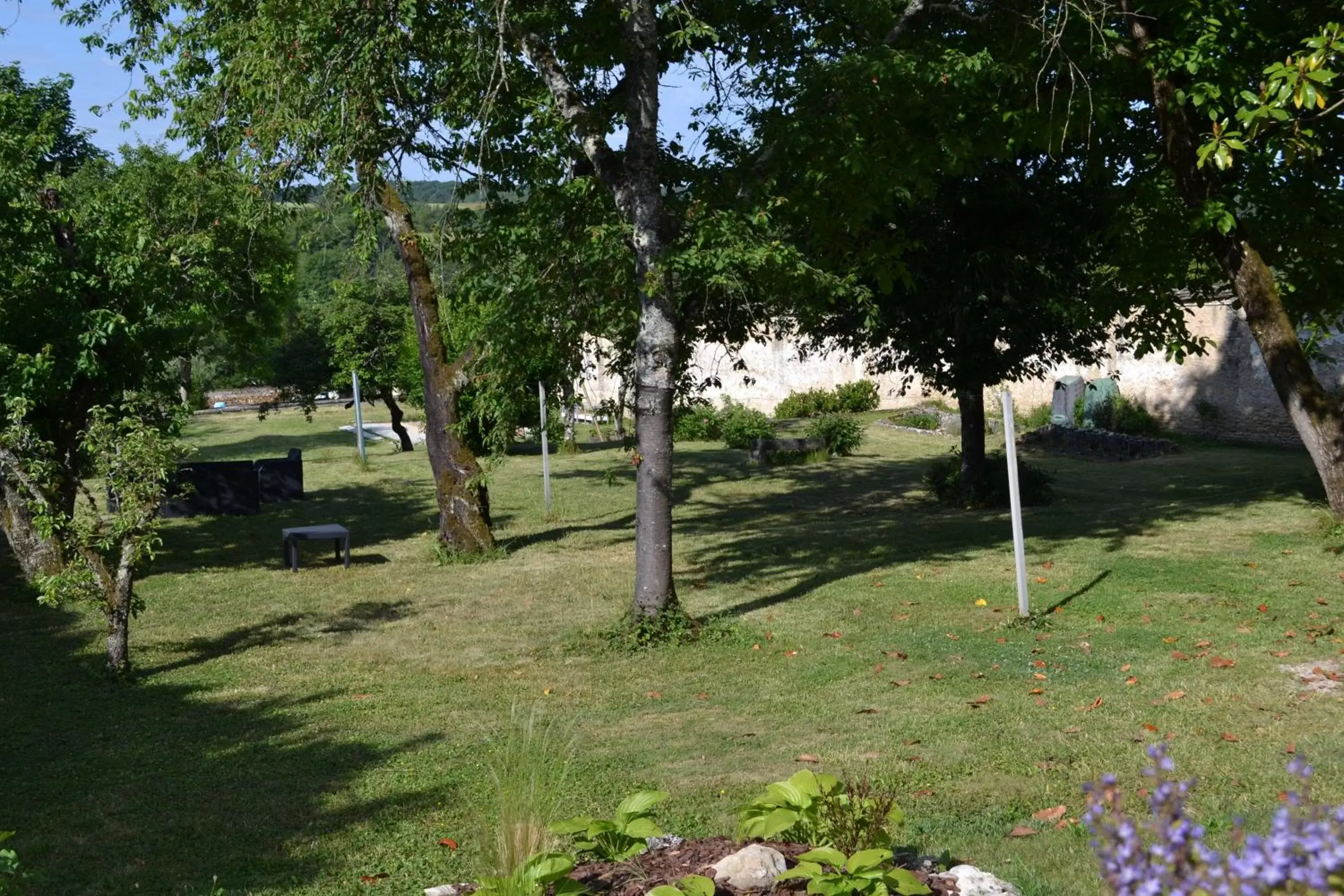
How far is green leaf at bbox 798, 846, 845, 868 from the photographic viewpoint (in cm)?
392

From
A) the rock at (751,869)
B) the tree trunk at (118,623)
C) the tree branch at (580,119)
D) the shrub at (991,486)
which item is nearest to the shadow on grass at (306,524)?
the tree trunk at (118,623)

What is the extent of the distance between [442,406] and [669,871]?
11.6 metres

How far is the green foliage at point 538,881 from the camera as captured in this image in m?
Result: 3.88

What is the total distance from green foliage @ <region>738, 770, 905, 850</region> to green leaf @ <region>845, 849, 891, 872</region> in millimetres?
420

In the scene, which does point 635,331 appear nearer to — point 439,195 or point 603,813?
point 439,195

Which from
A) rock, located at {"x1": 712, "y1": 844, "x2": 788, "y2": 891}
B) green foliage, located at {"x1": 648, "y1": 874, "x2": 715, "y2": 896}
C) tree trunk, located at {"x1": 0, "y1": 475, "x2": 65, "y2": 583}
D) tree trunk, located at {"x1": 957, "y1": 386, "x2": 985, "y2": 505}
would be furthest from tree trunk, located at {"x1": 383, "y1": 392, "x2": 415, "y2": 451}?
green foliage, located at {"x1": 648, "y1": 874, "x2": 715, "y2": 896}

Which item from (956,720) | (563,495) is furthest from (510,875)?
(563,495)

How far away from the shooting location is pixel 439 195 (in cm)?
1316

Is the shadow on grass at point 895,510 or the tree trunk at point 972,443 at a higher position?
the tree trunk at point 972,443

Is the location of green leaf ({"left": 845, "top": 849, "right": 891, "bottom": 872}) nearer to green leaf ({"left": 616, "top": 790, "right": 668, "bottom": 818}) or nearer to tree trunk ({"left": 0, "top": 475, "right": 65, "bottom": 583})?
green leaf ({"left": 616, "top": 790, "right": 668, "bottom": 818})

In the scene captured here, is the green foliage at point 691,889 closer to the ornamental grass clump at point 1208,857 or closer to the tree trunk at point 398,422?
Result: the ornamental grass clump at point 1208,857

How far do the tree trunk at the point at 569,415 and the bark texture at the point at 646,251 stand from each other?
85.8 inches

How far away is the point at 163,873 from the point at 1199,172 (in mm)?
11633

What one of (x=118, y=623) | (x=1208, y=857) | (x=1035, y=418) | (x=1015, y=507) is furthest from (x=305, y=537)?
(x=1035, y=418)
